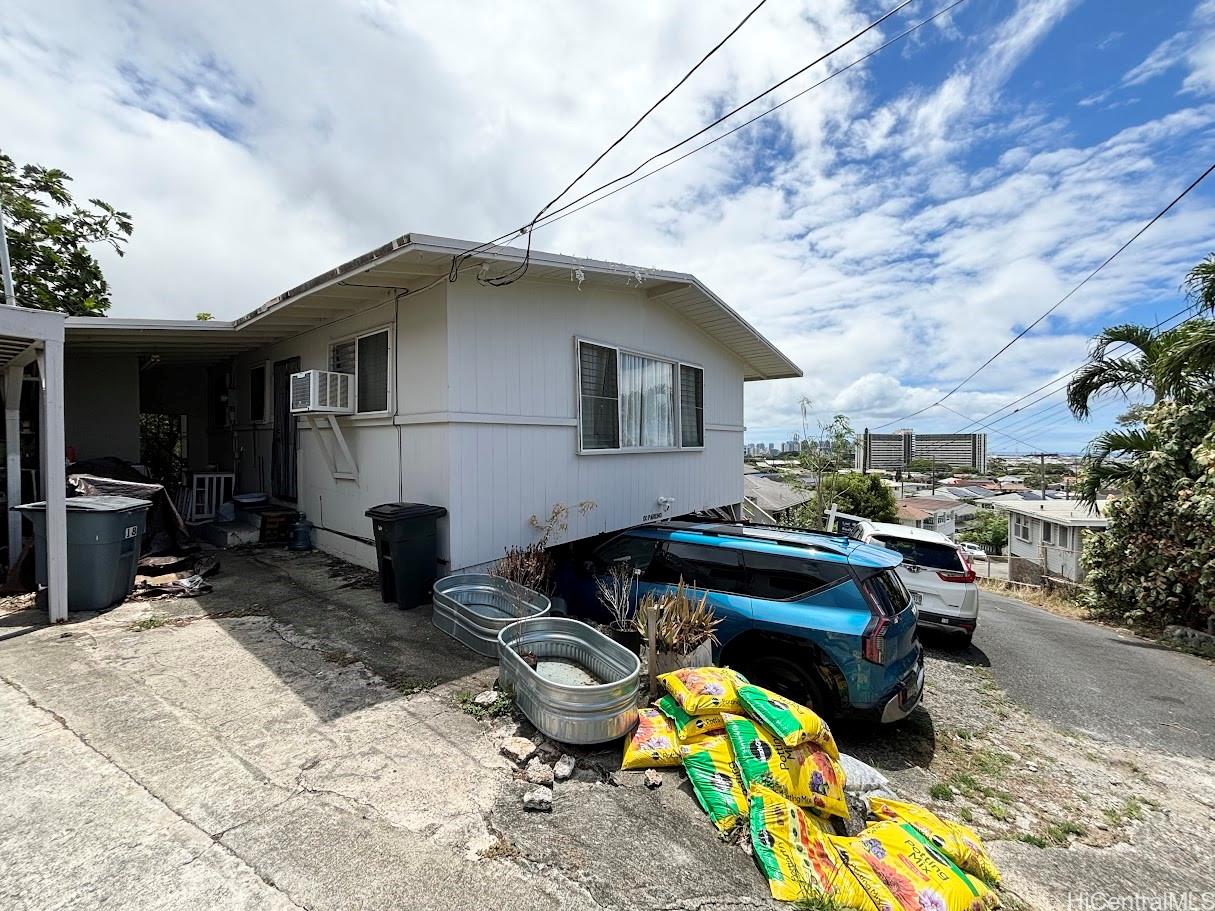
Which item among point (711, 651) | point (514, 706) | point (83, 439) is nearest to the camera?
point (514, 706)

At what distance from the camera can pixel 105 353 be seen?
28.2 feet

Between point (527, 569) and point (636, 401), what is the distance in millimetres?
3499

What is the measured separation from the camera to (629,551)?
534cm

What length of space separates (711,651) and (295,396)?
5.55m

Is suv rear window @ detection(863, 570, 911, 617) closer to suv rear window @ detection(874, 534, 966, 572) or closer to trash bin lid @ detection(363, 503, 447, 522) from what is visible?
suv rear window @ detection(874, 534, 966, 572)

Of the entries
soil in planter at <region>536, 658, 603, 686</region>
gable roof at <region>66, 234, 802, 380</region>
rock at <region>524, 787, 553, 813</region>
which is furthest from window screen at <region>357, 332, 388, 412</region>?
rock at <region>524, 787, 553, 813</region>

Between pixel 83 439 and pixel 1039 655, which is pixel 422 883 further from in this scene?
pixel 83 439

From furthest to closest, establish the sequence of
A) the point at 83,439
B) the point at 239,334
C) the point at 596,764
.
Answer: the point at 83,439
the point at 239,334
the point at 596,764

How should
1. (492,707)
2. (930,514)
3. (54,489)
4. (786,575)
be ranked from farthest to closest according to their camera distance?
(930,514) < (54,489) < (786,575) < (492,707)

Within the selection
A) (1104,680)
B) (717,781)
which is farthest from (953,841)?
(1104,680)

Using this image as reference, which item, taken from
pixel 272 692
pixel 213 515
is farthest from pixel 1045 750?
pixel 213 515

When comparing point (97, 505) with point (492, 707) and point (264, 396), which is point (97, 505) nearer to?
point (492, 707)

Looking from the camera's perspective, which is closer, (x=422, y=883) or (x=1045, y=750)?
(x=422, y=883)

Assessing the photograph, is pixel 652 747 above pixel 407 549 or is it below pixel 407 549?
below
